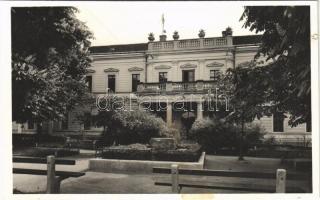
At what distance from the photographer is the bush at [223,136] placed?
47.3 feet

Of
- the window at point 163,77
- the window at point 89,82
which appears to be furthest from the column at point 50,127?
the window at point 163,77

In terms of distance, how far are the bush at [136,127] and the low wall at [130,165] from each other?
4081mm

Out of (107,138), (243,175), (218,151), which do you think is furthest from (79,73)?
(243,175)

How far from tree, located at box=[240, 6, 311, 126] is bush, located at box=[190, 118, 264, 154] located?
288 inches

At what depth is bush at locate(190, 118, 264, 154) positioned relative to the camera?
14430 millimetres

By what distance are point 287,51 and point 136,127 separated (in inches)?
329

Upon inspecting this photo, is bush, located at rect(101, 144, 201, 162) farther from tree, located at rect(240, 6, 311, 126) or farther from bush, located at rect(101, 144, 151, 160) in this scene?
tree, located at rect(240, 6, 311, 126)

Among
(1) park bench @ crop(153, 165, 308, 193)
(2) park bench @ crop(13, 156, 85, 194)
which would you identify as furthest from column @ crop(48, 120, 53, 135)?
(1) park bench @ crop(153, 165, 308, 193)

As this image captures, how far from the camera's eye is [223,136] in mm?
14445

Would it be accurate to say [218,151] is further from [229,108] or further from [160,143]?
[160,143]

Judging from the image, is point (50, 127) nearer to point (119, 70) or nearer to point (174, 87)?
point (119, 70)

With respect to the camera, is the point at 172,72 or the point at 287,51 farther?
the point at 172,72

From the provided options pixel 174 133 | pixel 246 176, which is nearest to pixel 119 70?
pixel 174 133

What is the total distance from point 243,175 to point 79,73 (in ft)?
47.5
